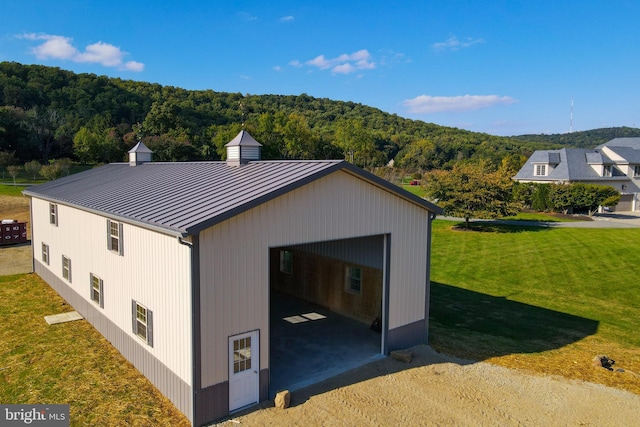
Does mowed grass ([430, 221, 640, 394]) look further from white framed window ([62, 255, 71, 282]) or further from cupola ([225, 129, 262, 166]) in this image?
white framed window ([62, 255, 71, 282])

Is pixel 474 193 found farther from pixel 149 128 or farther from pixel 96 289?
pixel 149 128

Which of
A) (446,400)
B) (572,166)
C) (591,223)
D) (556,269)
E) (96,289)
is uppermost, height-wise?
(572,166)

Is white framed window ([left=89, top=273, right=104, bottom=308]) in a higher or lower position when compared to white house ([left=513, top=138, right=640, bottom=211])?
lower

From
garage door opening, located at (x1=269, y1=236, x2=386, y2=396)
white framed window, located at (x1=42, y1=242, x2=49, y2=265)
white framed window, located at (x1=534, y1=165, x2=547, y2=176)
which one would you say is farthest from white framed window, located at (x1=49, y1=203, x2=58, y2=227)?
white framed window, located at (x1=534, y1=165, x2=547, y2=176)

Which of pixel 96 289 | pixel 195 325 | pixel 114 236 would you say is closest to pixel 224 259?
pixel 195 325

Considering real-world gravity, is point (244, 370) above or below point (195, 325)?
below

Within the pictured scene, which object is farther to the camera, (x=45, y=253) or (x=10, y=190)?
(x=10, y=190)
